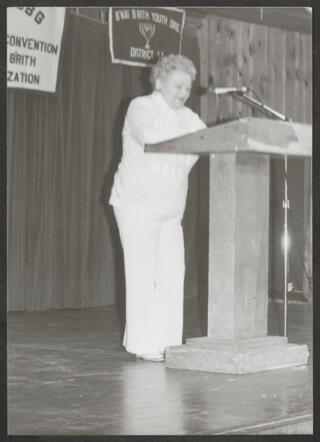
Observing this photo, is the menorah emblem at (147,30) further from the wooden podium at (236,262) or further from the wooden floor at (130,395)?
the wooden podium at (236,262)

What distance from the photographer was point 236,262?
3725 millimetres

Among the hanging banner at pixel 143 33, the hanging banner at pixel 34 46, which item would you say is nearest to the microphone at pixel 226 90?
the hanging banner at pixel 34 46

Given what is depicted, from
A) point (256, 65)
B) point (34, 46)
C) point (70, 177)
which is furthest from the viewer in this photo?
point (256, 65)

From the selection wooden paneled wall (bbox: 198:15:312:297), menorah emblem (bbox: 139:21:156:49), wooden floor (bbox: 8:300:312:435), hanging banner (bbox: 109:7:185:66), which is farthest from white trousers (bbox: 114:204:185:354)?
wooden paneled wall (bbox: 198:15:312:297)

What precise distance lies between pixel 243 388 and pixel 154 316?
0.84 meters

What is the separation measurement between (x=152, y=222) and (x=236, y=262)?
0.52m

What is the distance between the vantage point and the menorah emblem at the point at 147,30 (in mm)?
6933

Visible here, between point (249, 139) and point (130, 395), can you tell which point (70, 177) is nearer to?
point (249, 139)

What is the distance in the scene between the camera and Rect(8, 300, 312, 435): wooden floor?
8.96ft

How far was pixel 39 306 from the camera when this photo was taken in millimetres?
6516

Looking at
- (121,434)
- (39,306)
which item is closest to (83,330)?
(39,306)

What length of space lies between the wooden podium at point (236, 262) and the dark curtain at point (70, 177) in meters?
2.77

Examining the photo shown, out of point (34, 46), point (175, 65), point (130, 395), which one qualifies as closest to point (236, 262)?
point (130, 395)

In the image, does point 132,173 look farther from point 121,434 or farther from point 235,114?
point 235,114
